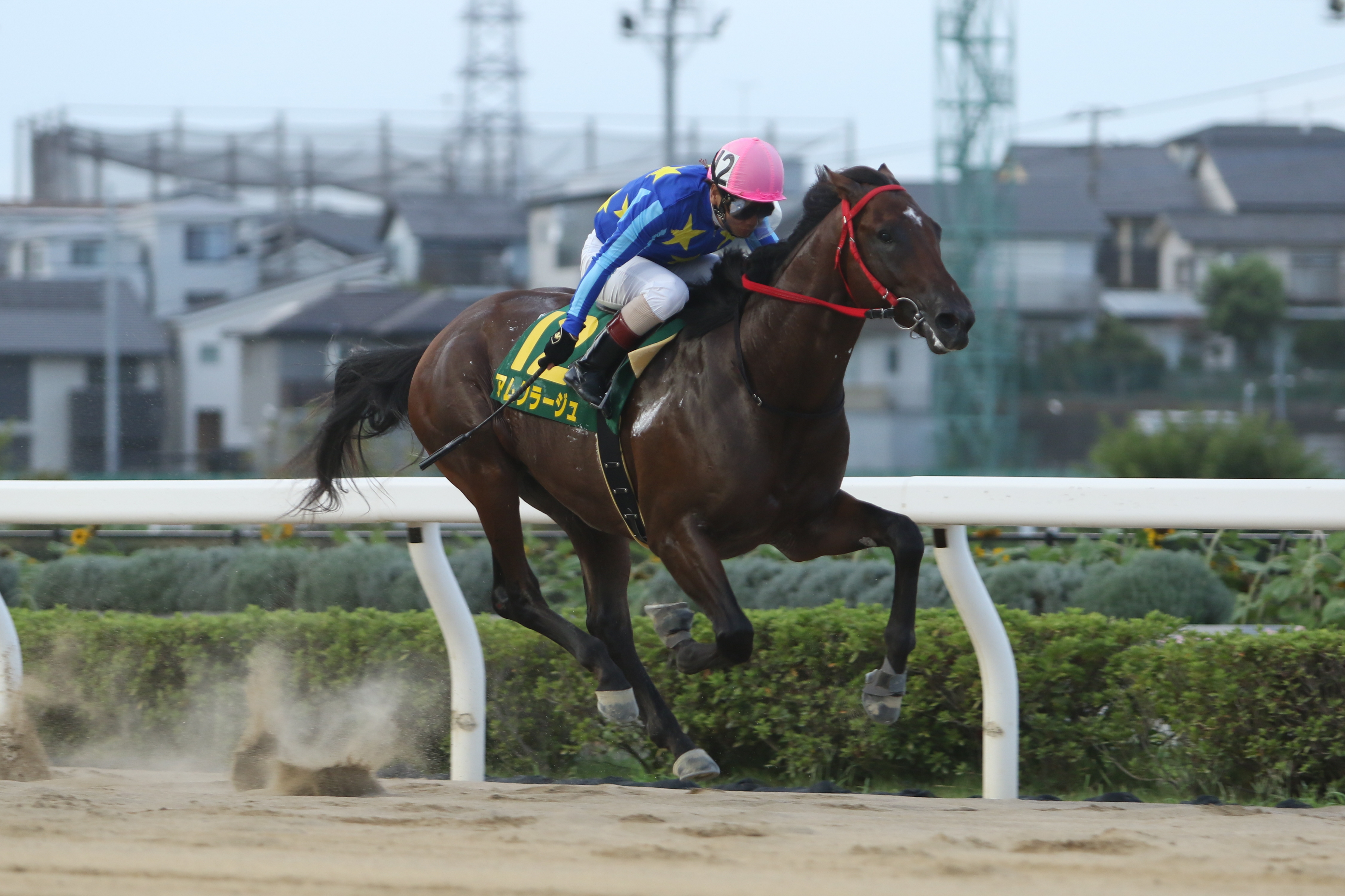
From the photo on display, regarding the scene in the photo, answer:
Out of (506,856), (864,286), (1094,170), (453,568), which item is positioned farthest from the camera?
(1094,170)

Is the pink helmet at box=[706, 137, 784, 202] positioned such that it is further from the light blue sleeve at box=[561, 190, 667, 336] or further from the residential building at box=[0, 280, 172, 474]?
the residential building at box=[0, 280, 172, 474]

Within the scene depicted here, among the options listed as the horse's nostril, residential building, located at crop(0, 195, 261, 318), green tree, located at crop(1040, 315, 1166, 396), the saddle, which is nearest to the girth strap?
the saddle

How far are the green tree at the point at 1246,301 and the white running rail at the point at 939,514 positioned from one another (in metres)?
36.8

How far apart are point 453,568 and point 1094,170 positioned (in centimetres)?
4413

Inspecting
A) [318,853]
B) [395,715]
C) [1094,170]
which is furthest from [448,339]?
[1094,170]

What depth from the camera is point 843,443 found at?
367cm

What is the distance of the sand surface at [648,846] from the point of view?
2605 millimetres

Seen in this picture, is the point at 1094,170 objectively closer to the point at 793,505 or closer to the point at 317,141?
the point at 317,141

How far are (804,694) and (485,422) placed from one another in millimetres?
1237

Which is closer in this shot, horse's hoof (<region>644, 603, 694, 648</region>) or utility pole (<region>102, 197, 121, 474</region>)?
horse's hoof (<region>644, 603, 694, 648</region>)

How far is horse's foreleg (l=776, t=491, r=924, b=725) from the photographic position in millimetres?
3535

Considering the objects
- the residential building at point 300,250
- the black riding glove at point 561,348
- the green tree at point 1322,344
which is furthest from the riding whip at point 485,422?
the green tree at point 1322,344

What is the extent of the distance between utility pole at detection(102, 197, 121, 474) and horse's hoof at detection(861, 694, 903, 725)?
20.8 metres

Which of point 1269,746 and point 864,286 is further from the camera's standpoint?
point 1269,746
